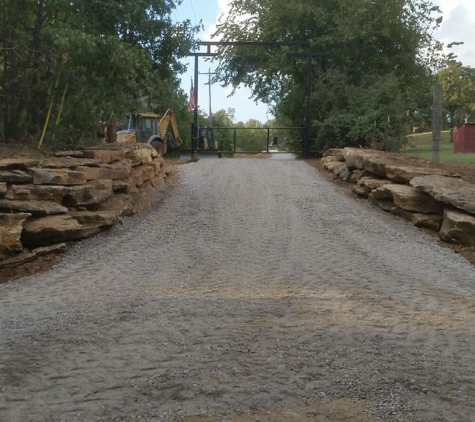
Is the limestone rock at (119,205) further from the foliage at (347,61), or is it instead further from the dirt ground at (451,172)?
the foliage at (347,61)

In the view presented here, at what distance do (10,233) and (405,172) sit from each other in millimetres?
8074

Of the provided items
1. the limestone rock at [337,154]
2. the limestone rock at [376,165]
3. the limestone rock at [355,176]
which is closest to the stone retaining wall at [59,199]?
the limestone rock at [376,165]

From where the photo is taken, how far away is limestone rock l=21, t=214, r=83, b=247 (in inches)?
388

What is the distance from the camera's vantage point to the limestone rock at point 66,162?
11750 millimetres

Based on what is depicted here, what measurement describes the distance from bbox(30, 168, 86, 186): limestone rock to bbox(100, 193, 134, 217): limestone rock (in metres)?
0.76

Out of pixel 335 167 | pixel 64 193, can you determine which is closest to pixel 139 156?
pixel 64 193

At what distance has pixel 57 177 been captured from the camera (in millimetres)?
11094

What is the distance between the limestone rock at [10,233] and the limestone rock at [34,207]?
0.26 metres

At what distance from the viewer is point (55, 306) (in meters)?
7.02

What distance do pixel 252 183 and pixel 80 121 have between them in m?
5.13

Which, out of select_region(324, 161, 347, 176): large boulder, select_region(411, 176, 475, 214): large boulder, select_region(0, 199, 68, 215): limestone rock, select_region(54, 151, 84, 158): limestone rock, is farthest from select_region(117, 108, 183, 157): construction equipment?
select_region(411, 176, 475, 214): large boulder

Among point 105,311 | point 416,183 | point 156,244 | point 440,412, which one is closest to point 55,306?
point 105,311

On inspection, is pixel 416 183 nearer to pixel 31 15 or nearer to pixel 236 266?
pixel 236 266

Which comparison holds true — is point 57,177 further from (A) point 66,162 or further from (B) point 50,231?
(B) point 50,231
